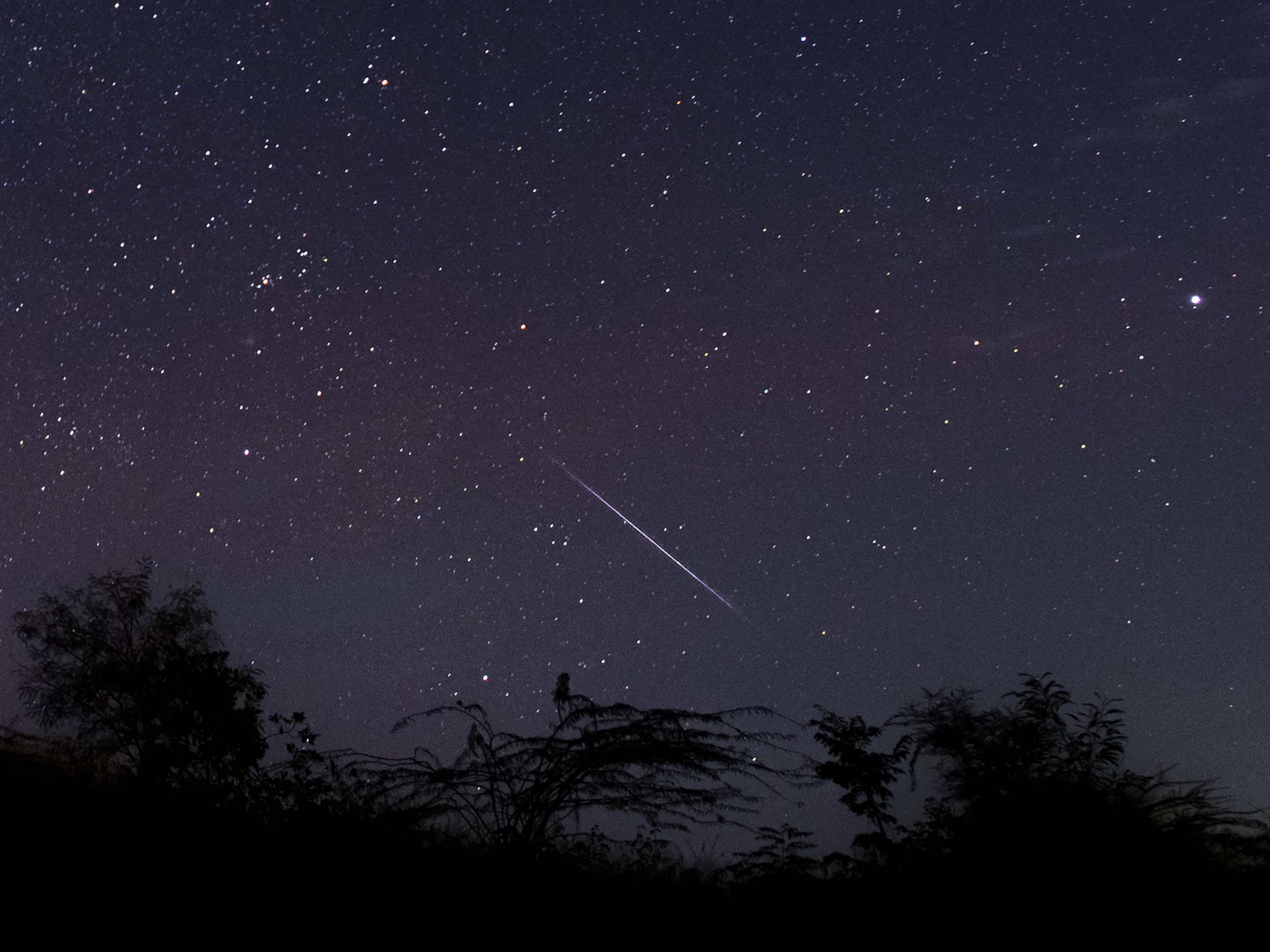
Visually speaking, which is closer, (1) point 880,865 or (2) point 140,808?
(2) point 140,808

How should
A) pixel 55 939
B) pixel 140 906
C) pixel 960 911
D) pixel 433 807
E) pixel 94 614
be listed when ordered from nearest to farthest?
pixel 55 939
pixel 140 906
pixel 960 911
pixel 433 807
pixel 94 614

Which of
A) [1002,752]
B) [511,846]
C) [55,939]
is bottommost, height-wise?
[55,939]

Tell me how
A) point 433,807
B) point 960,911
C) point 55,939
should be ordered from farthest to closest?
point 433,807
point 960,911
point 55,939

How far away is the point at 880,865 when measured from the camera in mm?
8234

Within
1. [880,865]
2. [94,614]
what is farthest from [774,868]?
[94,614]

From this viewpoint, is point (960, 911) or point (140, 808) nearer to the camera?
point (960, 911)

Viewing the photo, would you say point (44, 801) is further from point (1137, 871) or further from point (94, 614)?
point (94, 614)

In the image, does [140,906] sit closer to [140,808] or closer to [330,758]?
[140,808]

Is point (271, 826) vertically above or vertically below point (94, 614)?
below

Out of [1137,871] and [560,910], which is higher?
[1137,871]

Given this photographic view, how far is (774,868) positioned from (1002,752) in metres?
3.07

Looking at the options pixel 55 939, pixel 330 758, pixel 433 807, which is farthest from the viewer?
pixel 330 758

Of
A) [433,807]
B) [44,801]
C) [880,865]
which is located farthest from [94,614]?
[880,865]

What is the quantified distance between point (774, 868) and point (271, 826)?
13.9 ft
